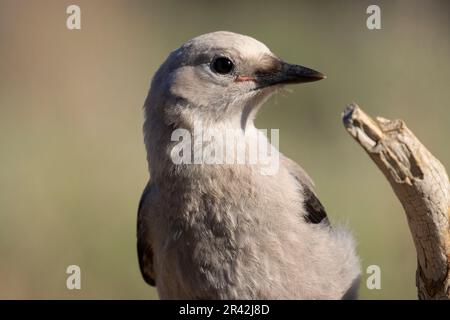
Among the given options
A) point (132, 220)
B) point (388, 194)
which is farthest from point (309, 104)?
point (132, 220)

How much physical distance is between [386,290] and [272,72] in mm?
3946

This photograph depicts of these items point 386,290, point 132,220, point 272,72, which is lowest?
point 386,290

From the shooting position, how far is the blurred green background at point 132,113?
9539 mm

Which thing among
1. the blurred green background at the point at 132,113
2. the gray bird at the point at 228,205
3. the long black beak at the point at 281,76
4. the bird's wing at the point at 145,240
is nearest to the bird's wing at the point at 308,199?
the gray bird at the point at 228,205

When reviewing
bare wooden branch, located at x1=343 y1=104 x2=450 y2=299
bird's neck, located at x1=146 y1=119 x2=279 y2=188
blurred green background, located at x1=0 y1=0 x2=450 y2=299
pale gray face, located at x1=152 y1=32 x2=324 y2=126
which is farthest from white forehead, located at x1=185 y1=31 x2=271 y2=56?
blurred green background, located at x1=0 y1=0 x2=450 y2=299

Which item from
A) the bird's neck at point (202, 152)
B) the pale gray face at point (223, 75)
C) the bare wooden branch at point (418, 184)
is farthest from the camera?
the pale gray face at point (223, 75)

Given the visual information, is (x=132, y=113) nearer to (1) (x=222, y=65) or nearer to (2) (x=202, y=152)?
(1) (x=222, y=65)

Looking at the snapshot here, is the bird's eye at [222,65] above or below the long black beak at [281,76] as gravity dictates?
above

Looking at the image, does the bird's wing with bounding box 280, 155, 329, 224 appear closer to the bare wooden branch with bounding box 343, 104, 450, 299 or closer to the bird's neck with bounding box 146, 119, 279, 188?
the bird's neck with bounding box 146, 119, 279, 188

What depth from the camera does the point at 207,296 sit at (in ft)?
18.6

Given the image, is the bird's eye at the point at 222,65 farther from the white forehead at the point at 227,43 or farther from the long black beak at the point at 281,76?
the long black beak at the point at 281,76

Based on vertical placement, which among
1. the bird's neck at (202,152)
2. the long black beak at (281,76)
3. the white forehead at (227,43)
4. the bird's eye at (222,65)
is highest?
the white forehead at (227,43)

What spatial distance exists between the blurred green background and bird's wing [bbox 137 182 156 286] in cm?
220
